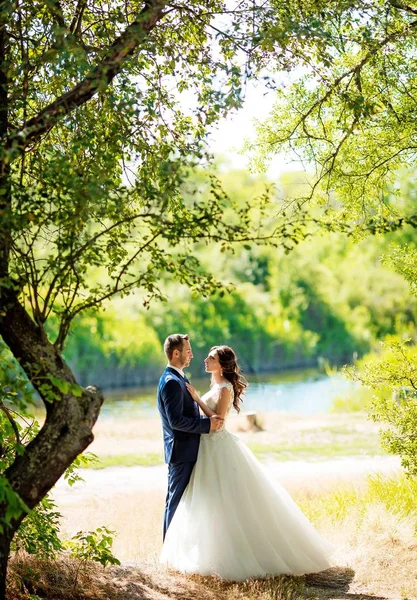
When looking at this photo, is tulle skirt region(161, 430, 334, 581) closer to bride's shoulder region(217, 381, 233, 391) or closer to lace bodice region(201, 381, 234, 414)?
lace bodice region(201, 381, 234, 414)

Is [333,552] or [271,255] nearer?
[333,552]

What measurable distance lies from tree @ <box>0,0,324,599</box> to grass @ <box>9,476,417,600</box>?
125 centimetres

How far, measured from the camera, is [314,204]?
7.25m

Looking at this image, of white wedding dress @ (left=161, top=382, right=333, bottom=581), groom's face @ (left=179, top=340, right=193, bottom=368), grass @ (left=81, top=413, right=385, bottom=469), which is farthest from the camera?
grass @ (left=81, top=413, right=385, bottom=469)

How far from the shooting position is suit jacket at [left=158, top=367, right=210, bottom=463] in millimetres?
6590

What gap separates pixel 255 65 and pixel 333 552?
13.0 feet

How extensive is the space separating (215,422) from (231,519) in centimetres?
75

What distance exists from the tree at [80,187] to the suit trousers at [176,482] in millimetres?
2089

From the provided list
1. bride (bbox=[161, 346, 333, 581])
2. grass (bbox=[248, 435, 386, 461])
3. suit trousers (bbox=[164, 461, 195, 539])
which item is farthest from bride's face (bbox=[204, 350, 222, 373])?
grass (bbox=[248, 435, 386, 461])

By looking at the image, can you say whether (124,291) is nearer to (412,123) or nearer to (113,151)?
(113,151)

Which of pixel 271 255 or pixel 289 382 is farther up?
pixel 271 255

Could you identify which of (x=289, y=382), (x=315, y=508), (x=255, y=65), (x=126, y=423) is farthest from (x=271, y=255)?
(x=255, y=65)

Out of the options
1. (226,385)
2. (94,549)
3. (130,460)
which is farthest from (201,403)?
(130,460)

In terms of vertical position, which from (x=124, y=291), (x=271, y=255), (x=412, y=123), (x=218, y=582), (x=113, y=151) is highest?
(x=271, y=255)
